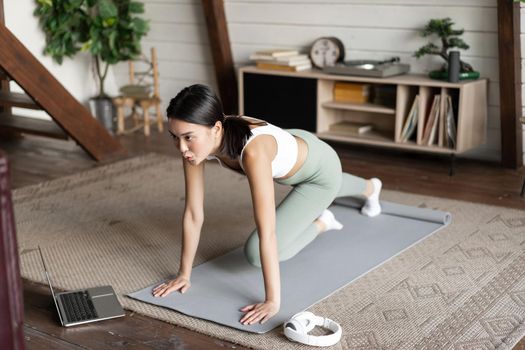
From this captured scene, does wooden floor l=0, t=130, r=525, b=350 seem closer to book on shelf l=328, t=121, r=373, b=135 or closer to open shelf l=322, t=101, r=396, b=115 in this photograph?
book on shelf l=328, t=121, r=373, b=135

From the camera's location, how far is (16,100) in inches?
179

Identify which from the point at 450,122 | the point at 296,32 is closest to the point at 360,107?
the point at 450,122

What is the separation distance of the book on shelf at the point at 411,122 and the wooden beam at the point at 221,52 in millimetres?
1431

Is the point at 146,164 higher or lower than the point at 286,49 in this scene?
lower

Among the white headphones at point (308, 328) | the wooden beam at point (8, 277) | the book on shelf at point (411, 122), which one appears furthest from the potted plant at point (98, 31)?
the wooden beam at point (8, 277)

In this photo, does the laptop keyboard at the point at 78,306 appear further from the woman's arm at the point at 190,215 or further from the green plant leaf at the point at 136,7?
the green plant leaf at the point at 136,7

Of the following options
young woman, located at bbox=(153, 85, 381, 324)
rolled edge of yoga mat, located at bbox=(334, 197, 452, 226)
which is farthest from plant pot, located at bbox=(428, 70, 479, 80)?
young woman, located at bbox=(153, 85, 381, 324)

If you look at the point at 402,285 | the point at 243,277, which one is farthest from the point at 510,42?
the point at 243,277

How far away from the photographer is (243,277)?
275 cm

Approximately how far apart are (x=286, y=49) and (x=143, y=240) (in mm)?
2247

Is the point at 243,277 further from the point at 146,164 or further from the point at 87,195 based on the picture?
the point at 146,164

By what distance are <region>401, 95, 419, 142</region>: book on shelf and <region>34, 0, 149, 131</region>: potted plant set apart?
7.01ft

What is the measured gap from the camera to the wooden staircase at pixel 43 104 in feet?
13.6

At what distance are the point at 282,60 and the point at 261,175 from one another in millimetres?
2410
